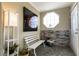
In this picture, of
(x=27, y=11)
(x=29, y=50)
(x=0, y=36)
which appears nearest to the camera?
(x=0, y=36)

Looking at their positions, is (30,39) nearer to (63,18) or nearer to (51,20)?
(51,20)

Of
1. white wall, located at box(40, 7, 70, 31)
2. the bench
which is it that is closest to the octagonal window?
white wall, located at box(40, 7, 70, 31)

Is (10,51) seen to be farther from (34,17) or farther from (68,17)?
(68,17)

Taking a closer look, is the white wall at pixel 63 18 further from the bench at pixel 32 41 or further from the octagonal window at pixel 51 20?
the bench at pixel 32 41

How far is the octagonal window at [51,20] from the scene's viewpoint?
183cm

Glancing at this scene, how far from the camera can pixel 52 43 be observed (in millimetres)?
1867

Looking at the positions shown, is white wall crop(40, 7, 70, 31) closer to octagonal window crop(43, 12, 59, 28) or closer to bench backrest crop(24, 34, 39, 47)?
octagonal window crop(43, 12, 59, 28)

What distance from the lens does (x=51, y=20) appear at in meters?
1.85

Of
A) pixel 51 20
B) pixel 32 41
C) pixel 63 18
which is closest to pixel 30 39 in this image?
pixel 32 41

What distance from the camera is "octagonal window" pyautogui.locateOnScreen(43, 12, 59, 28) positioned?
1831mm

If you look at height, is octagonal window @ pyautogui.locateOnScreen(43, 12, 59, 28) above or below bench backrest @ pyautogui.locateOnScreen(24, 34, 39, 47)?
above

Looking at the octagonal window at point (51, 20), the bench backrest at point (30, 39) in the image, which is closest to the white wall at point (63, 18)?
the octagonal window at point (51, 20)

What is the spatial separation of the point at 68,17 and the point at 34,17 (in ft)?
1.73

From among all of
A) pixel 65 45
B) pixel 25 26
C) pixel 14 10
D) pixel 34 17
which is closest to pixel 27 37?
pixel 25 26
